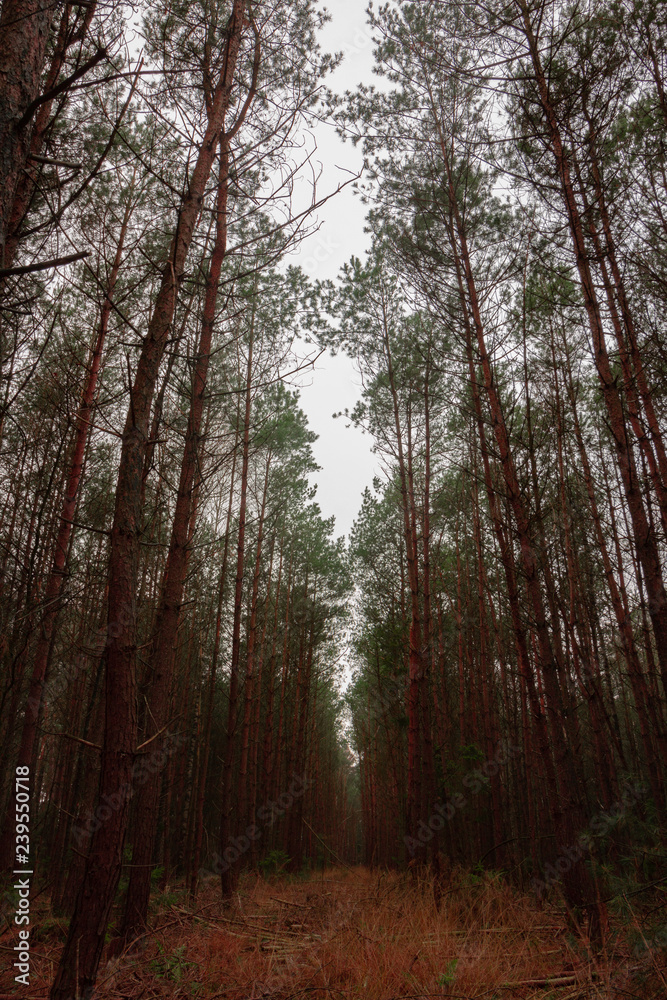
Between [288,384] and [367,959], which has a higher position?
[288,384]

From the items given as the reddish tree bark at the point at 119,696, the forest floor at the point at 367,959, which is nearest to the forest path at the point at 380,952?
the forest floor at the point at 367,959

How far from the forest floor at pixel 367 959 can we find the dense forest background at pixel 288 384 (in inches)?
17.2

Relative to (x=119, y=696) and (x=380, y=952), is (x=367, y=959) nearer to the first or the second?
(x=380, y=952)

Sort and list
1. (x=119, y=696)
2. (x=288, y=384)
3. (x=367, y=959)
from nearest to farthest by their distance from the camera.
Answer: (x=119, y=696) < (x=367, y=959) < (x=288, y=384)

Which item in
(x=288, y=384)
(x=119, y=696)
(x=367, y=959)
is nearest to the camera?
(x=119, y=696)

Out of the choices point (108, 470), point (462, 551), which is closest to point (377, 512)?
point (462, 551)

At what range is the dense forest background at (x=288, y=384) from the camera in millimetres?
2748

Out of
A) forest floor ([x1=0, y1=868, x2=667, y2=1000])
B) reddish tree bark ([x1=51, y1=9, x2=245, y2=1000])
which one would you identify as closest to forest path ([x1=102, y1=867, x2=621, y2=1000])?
forest floor ([x1=0, y1=868, x2=667, y2=1000])

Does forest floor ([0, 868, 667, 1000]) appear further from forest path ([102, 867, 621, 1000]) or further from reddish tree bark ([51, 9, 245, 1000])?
reddish tree bark ([51, 9, 245, 1000])

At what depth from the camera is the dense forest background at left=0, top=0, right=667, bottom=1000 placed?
2.75 m

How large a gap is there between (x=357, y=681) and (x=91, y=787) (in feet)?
56.3

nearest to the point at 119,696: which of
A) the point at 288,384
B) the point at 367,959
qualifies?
the point at 367,959

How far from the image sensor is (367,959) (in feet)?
11.4

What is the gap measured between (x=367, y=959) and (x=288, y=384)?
16.6 ft
